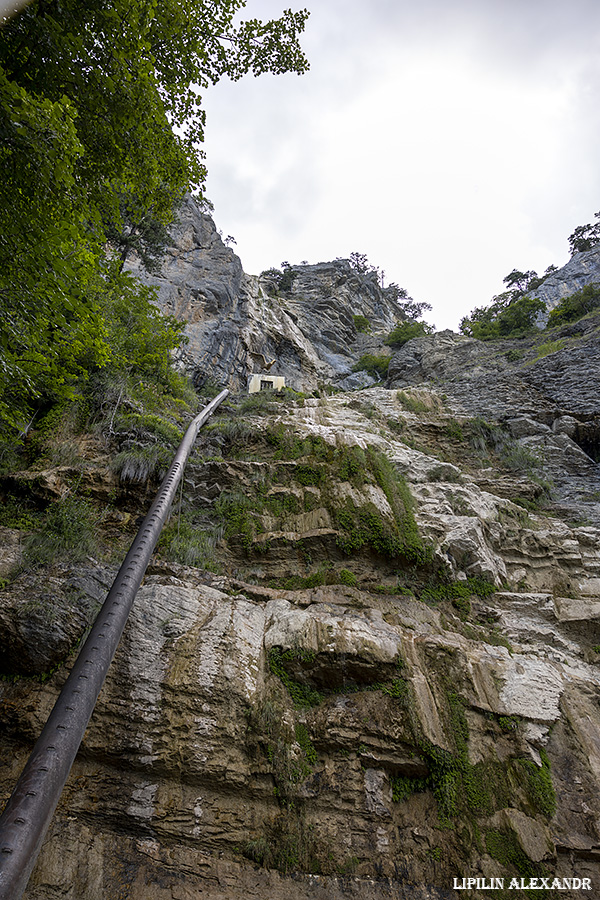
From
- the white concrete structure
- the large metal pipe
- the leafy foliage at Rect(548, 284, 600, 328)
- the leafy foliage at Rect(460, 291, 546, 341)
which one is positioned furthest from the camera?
the leafy foliage at Rect(460, 291, 546, 341)

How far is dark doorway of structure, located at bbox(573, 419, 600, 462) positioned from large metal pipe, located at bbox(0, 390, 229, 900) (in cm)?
1327

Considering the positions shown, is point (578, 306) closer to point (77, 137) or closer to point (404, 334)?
point (404, 334)

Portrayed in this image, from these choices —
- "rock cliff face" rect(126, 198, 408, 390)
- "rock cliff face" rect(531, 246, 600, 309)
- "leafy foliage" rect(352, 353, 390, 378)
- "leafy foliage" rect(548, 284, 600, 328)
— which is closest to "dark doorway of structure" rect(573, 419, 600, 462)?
"rock cliff face" rect(126, 198, 408, 390)

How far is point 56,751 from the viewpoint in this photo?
2.90 m

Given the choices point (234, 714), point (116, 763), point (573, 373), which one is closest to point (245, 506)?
point (234, 714)

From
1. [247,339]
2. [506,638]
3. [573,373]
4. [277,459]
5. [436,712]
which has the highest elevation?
[247,339]

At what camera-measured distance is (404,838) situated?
4227mm

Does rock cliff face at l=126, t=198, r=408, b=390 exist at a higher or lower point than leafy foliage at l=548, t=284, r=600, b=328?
lower

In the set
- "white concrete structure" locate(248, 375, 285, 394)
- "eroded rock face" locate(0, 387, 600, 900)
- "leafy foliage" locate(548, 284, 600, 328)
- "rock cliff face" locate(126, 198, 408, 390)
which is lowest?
"eroded rock face" locate(0, 387, 600, 900)

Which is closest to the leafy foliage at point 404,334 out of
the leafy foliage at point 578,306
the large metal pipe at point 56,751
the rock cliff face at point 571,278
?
the leafy foliage at point 578,306

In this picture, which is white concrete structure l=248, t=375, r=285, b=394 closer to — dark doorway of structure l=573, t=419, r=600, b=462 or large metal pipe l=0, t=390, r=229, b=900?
dark doorway of structure l=573, t=419, r=600, b=462

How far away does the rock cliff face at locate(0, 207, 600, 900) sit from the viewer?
12.8ft

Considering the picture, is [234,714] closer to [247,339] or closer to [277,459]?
[277,459]

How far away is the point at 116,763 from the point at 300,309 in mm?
32125
